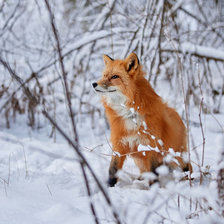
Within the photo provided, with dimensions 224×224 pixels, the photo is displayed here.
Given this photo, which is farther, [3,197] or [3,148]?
[3,148]

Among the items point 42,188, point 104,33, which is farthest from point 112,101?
point 104,33

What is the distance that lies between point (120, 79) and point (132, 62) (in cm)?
24

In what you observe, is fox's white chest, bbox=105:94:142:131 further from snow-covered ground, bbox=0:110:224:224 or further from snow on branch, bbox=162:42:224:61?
snow on branch, bbox=162:42:224:61

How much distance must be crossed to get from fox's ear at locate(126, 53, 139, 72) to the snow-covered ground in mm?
948

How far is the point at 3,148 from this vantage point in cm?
396

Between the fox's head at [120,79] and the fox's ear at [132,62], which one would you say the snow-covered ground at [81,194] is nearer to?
the fox's head at [120,79]

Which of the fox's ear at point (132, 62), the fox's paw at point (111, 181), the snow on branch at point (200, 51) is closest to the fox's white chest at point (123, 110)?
the fox's ear at point (132, 62)

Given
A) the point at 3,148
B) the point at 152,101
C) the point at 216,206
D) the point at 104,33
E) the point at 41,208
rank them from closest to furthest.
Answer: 1. the point at 216,206
2. the point at 41,208
3. the point at 152,101
4. the point at 3,148
5. the point at 104,33

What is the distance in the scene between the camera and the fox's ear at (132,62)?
2975 millimetres

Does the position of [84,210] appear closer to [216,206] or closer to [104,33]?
[216,206]

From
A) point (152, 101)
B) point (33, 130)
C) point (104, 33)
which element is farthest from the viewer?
point (33, 130)

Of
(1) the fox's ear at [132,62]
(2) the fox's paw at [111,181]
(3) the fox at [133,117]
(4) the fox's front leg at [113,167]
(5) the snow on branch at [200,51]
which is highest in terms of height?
(5) the snow on branch at [200,51]

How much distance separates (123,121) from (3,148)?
2.04 m

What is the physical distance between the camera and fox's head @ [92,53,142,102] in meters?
2.93
